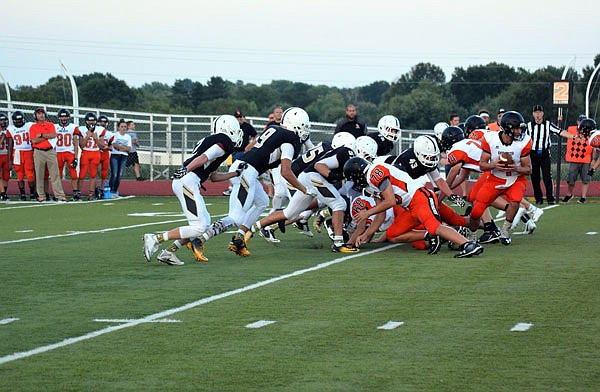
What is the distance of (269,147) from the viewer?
40.3 feet

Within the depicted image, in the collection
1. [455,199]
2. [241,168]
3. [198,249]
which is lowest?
[198,249]

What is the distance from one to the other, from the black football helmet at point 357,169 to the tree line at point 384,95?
46.7 m

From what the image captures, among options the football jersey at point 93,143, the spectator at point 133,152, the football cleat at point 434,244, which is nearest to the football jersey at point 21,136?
the football jersey at point 93,143

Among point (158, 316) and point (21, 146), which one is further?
point (21, 146)

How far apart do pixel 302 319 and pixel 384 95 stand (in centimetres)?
8047

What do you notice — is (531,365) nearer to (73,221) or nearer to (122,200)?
(73,221)

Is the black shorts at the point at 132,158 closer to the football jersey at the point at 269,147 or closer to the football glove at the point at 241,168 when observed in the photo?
the football jersey at the point at 269,147

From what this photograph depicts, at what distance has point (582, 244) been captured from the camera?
12914mm

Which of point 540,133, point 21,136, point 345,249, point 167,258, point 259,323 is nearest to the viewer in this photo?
point 259,323

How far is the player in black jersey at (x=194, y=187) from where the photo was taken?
434 inches

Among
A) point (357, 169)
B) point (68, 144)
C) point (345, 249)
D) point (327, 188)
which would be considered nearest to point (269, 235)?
Answer: point (327, 188)

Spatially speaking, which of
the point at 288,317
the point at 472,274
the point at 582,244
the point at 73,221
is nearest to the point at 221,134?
the point at 472,274

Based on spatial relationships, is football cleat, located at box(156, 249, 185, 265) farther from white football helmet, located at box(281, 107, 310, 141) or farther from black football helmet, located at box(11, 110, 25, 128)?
black football helmet, located at box(11, 110, 25, 128)

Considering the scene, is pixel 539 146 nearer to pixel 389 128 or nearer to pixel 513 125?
pixel 389 128
